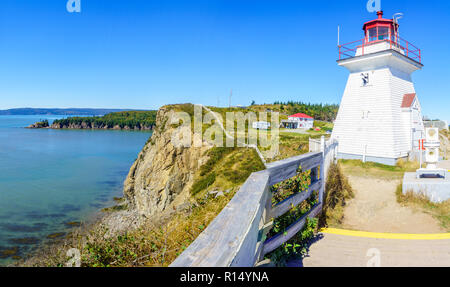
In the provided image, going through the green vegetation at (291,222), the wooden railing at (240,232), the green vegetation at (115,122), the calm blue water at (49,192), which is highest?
the green vegetation at (115,122)

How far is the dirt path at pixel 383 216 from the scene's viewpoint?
19.7 feet

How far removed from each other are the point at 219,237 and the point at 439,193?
8.32m

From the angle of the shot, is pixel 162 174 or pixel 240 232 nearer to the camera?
pixel 240 232

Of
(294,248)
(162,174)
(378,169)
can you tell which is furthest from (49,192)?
(294,248)

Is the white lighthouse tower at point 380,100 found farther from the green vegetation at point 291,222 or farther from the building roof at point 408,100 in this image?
the green vegetation at point 291,222

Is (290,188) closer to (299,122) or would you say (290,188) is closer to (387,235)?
(387,235)

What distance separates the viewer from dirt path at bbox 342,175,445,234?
601cm

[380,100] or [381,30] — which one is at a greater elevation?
[381,30]

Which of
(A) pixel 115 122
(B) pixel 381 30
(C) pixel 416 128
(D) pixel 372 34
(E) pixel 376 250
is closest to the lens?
(E) pixel 376 250

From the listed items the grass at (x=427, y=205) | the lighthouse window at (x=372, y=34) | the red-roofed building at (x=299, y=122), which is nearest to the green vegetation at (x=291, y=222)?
the grass at (x=427, y=205)

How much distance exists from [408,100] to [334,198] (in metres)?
11.1

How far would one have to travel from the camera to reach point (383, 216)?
682cm

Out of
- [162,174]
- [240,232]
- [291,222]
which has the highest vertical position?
[240,232]

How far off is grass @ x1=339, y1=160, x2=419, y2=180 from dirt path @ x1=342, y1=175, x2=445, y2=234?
120 inches
